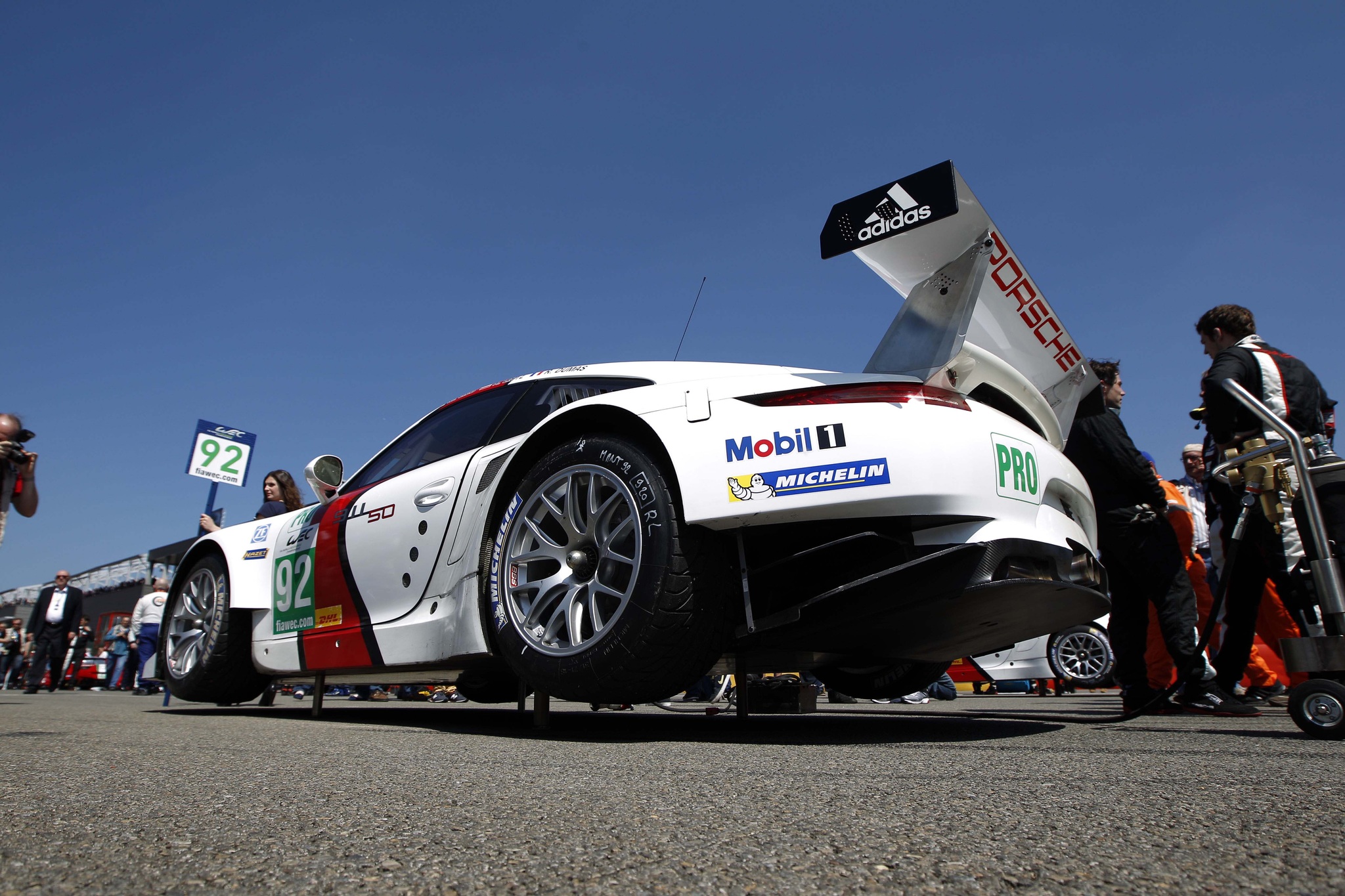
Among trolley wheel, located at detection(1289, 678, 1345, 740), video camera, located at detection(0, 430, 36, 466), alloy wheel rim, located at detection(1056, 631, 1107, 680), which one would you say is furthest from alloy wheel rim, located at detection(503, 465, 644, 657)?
alloy wheel rim, located at detection(1056, 631, 1107, 680)

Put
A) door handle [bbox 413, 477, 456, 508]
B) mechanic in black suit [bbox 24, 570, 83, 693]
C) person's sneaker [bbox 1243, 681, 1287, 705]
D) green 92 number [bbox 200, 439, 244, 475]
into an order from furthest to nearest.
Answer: mechanic in black suit [bbox 24, 570, 83, 693]
green 92 number [bbox 200, 439, 244, 475]
person's sneaker [bbox 1243, 681, 1287, 705]
door handle [bbox 413, 477, 456, 508]

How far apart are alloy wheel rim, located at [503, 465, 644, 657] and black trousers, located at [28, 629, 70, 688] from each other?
13.9 meters

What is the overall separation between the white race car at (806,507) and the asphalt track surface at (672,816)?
0.36 m

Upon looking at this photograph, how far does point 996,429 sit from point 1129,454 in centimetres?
203

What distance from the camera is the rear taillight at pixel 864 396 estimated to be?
2613mm

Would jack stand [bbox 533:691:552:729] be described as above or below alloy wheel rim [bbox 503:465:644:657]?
below

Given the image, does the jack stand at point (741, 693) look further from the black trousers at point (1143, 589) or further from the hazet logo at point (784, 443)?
the black trousers at point (1143, 589)

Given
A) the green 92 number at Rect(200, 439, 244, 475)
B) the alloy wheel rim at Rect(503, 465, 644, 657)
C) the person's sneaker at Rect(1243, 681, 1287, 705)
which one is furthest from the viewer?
the green 92 number at Rect(200, 439, 244, 475)

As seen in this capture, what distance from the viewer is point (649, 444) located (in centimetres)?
287

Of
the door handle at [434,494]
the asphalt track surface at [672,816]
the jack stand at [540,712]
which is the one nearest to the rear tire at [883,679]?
the asphalt track surface at [672,816]

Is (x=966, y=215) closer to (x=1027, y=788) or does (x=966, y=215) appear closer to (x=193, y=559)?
(x=1027, y=788)

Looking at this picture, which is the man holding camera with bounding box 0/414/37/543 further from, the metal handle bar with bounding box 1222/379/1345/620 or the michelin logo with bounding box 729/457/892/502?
the metal handle bar with bounding box 1222/379/1345/620

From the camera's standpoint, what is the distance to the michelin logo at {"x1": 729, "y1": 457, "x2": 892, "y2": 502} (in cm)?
248

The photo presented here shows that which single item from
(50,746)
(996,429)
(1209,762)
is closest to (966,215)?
(996,429)
